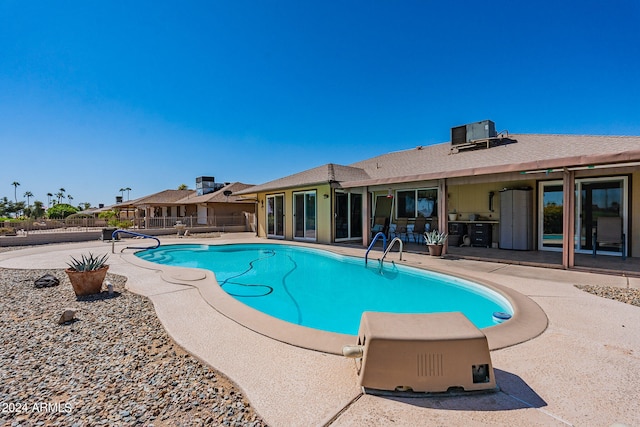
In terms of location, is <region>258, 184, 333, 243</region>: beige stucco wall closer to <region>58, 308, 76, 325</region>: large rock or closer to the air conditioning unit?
the air conditioning unit

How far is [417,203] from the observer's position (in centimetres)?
1244

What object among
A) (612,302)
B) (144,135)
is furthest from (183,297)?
(144,135)

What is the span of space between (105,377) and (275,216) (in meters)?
12.8

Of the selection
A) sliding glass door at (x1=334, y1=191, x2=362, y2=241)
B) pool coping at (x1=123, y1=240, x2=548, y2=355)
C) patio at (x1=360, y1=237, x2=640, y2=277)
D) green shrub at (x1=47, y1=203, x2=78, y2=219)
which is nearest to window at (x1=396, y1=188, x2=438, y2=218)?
sliding glass door at (x1=334, y1=191, x2=362, y2=241)

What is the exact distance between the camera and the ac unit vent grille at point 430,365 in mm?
2088

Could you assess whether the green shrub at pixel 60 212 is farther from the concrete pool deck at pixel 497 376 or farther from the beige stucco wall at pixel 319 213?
the concrete pool deck at pixel 497 376

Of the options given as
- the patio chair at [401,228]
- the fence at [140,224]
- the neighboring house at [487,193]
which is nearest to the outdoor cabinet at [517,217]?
the neighboring house at [487,193]

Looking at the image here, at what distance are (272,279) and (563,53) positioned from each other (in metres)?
12.4

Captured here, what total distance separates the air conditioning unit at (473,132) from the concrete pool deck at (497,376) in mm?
9020

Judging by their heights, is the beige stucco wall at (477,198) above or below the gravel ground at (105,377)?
above

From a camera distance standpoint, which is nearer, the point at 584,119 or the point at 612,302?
the point at 612,302

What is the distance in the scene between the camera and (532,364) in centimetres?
258

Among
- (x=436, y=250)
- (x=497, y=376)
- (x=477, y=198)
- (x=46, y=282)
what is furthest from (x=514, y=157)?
(x=46, y=282)

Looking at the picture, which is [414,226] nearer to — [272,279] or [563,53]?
[272,279]
